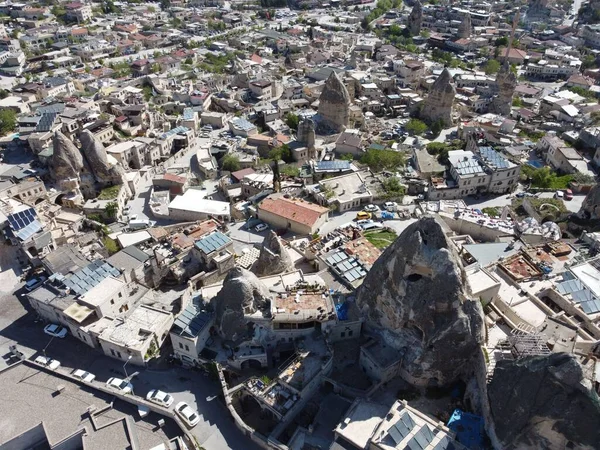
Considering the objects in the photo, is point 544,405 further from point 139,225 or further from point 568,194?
point 139,225

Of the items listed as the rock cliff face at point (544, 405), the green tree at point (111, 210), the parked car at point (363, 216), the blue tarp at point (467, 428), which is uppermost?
the rock cliff face at point (544, 405)

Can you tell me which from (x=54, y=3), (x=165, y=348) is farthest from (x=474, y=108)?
(x=54, y=3)

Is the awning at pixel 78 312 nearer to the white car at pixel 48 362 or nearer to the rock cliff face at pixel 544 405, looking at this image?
the white car at pixel 48 362

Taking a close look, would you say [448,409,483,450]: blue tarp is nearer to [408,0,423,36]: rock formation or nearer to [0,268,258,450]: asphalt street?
[0,268,258,450]: asphalt street

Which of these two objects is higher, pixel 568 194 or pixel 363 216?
pixel 363 216

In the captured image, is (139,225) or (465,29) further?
(465,29)

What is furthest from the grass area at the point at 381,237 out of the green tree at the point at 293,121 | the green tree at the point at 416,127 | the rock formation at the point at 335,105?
the green tree at the point at 293,121

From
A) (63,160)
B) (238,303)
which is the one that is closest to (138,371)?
(238,303)
